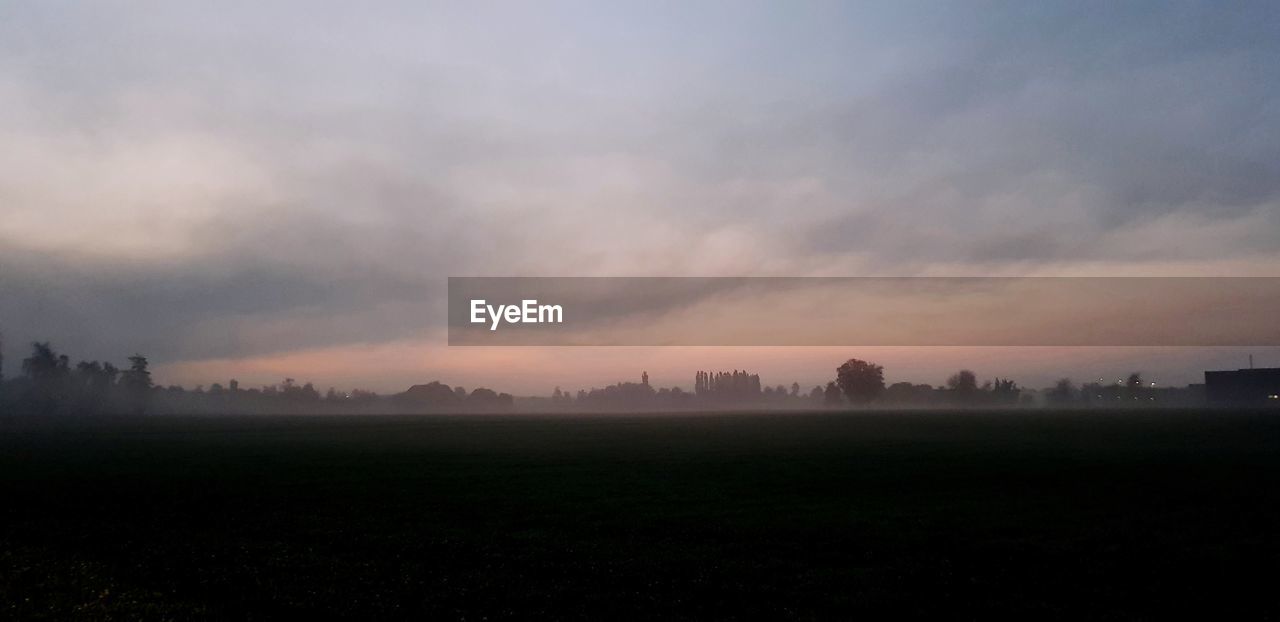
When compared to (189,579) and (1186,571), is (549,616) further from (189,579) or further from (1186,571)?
(1186,571)

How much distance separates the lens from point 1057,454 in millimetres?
52375

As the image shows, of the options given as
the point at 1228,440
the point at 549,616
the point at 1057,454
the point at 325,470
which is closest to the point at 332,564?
the point at 549,616

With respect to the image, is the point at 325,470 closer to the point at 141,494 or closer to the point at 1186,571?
the point at 141,494

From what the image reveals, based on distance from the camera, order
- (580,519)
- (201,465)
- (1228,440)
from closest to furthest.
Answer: (580,519), (201,465), (1228,440)

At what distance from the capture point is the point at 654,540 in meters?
23.3

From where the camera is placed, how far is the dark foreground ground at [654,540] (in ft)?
54.3

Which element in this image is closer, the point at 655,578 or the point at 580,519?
the point at 655,578

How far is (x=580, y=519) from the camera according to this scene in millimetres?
27391

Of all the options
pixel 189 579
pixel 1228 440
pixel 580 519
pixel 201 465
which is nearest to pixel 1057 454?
pixel 1228 440

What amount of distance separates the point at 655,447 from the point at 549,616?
161ft

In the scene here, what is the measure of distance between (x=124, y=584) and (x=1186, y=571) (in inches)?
1110

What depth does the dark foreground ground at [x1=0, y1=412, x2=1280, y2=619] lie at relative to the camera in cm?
1655

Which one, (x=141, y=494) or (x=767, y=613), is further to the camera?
(x=141, y=494)

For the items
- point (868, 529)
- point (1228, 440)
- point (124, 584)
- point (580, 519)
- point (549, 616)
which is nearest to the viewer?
point (549, 616)
